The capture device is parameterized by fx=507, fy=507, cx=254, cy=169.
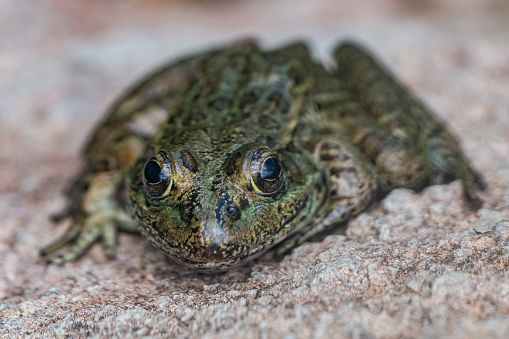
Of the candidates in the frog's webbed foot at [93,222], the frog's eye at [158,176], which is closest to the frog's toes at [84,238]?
the frog's webbed foot at [93,222]

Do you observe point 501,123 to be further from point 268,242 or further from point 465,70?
point 268,242

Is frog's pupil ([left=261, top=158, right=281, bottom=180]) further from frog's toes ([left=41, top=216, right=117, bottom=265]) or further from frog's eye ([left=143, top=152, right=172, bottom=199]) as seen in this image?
frog's toes ([left=41, top=216, right=117, bottom=265])

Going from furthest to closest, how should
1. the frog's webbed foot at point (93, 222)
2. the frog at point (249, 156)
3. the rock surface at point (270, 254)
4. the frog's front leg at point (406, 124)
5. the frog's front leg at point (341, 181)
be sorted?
the frog's front leg at point (406, 124) → the frog's webbed foot at point (93, 222) → the frog's front leg at point (341, 181) → the frog at point (249, 156) → the rock surface at point (270, 254)

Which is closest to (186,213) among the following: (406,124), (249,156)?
(249,156)

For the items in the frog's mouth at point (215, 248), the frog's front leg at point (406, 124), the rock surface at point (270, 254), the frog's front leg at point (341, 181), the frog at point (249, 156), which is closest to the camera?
the rock surface at point (270, 254)

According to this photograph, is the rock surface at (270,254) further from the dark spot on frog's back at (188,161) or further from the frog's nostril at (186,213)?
the dark spot on frog's back at (188,161)

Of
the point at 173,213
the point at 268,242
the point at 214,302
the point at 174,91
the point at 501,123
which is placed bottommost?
the point at 214,302

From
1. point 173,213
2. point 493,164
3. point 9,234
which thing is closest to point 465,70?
point 493,164

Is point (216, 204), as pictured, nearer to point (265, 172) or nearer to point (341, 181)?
point (265, 172)
